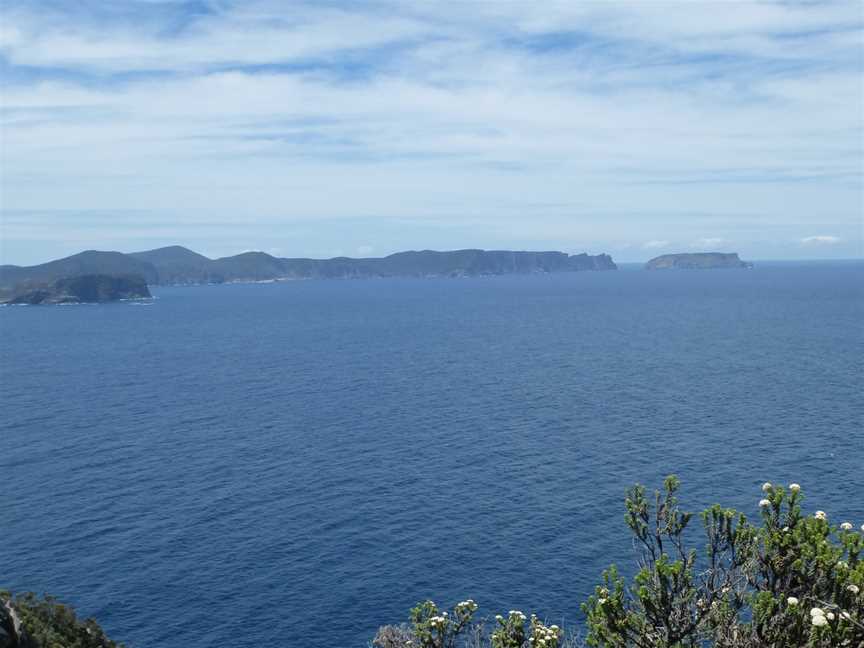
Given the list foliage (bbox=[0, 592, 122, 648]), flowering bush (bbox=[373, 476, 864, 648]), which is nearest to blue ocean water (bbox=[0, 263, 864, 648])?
foliage (bbox=[0, 592, 122, 648])

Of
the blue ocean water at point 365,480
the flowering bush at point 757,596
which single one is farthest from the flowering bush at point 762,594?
the blue ocean water at point 365,480

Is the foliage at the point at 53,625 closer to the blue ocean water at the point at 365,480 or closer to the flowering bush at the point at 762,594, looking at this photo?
the blue ocean water at the point at 365,480

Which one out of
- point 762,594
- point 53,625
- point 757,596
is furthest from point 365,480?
point 762,594

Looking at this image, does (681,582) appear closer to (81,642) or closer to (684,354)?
(81,642)

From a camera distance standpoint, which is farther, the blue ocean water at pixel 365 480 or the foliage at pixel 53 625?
the blue ocean water at pixel 365 480

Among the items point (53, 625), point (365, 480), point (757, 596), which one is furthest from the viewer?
point (365, 480)

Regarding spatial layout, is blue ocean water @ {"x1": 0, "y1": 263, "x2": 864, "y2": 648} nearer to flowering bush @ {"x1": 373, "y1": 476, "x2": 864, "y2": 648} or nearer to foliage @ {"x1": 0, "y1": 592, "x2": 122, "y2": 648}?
foliage @ {"x1": 0, "y1": 592, "x2": 122, "y2": 648}

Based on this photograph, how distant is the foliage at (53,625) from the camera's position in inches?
1746

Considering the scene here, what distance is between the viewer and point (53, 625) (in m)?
47.4

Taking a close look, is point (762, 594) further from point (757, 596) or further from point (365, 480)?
point (365, 480)

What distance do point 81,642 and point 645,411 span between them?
9011 cm

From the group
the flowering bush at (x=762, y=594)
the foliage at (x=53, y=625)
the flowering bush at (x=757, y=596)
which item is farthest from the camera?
the foliage at (x=53, y=625)

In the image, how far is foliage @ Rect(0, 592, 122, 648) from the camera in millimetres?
44344

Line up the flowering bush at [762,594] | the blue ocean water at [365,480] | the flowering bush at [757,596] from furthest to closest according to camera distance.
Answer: the blue ocean water at [365,480]
the flowering bush at [762,594]
the flowering bush at [757,596]
